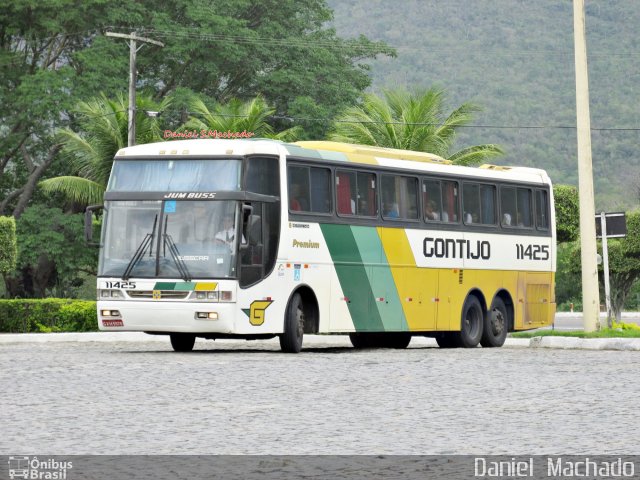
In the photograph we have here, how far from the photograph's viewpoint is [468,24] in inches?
6102

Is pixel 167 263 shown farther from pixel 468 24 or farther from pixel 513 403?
pixel 468 24

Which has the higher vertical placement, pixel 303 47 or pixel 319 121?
pixel 303 47

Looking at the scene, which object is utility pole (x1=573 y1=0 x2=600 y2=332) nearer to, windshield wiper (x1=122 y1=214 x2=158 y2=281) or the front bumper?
the front bumper

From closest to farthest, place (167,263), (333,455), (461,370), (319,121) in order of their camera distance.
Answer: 1. (333,455)
2. (461,370)
3. (167,263)
4. (319,121)

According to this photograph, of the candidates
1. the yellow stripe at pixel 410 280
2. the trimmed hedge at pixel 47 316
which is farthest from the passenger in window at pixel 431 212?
the trimmed hedge at pixel 47 316

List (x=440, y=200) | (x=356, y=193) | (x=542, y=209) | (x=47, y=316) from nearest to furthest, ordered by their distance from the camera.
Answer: (x=356, y=193) < (x=440, y=200) < (x=542, y=209) < (x=47, y=316)

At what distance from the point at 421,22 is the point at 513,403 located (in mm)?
145052

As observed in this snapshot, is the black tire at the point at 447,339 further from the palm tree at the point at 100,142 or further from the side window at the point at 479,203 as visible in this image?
the palm tree at the point at 100,142

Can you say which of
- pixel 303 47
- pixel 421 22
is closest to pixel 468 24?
pixel 421 22

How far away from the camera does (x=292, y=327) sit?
907 inches

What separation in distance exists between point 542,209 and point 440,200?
157 inches

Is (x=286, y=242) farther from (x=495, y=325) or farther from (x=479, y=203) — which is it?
(x=495, y=325)

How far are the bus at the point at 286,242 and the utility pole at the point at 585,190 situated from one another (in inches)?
94.4

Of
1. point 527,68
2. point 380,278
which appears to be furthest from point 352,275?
point 527,68
